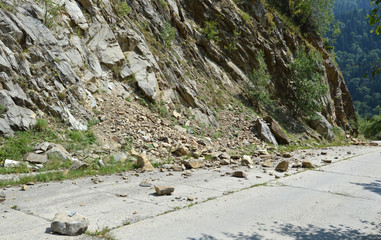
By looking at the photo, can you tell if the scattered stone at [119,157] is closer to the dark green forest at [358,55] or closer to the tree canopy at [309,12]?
the tree canopy at [309,12]

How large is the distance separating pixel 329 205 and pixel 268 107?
15983mm

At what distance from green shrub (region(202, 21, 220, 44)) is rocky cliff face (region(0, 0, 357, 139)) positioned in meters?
0.28

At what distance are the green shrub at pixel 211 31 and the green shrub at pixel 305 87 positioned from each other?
21.8 ft

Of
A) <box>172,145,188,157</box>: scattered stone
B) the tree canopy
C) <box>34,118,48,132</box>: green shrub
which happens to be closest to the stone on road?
<box>172,145,188,157</box>: scattered stone

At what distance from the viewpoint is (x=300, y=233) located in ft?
13.8

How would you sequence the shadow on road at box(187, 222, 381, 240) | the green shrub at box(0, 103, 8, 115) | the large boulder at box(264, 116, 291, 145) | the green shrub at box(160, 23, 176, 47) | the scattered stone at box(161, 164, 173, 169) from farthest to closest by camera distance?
the green shrub at box(160, 23, 176, 47)
the large boulder at box(264, 116, 291, 145)
the scattered stone at box(161, 164, 173, 169)
the green shrub at box(0, 103, 8, 115)
the shadow on road at box(187, 222, 381, 240)

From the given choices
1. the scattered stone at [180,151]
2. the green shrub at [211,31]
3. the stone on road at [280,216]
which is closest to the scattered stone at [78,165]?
the scattered stone at [180,151]

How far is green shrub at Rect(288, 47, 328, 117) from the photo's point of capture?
72.7 feet

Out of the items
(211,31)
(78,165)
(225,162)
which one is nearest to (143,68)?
(225,162)

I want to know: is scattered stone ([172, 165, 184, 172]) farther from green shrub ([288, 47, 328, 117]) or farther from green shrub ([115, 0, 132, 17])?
green shrub ([288, 47, 328, 117])

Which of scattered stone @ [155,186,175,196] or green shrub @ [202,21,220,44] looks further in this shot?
green shrub @ [202,21,220,44]

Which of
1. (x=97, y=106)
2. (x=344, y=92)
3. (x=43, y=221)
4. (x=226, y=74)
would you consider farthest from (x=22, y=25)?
(x=344, y=92)

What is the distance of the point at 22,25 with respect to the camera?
10008 millimetres

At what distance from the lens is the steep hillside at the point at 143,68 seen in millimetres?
9570
